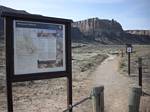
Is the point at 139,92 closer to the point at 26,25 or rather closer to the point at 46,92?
the point at 26,25

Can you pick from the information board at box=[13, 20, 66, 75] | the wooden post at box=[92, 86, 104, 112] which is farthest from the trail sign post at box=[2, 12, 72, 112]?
the wooden post at box=[92, 86, 104, 112]

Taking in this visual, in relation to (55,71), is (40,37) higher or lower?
higher

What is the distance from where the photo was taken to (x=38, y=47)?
23.4 feet

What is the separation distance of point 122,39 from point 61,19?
618ft

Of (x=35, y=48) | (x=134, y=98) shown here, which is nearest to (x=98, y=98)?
(x=134, y=98)

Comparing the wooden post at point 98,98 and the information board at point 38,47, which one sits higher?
the information board at point 38,47

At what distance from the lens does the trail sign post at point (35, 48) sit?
6582 mm

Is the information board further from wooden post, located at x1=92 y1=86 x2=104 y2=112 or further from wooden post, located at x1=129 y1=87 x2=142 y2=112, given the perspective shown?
wooden post, located at x1=129 y1=87 x2=142 y2=112

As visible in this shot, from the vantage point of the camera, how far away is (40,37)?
283 inches

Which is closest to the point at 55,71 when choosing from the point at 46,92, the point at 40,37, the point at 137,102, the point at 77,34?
the point at 40,37

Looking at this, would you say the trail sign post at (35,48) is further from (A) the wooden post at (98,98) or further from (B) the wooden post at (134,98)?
(B) the wooden post at (134,98)

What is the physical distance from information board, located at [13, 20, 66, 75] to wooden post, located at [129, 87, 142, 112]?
2.13 meters

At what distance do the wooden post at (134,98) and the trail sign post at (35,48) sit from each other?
2088 mm

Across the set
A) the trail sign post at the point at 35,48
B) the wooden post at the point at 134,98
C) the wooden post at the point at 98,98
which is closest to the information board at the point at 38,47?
the trail sign post at the point at 35,48
